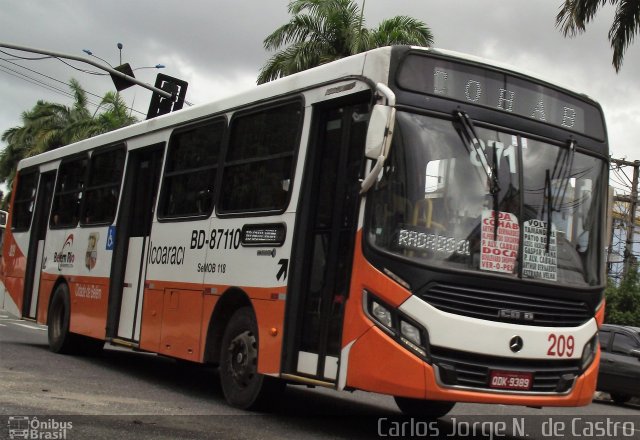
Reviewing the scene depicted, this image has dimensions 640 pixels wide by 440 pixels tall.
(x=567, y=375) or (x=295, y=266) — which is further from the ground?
(x=295, y=266)

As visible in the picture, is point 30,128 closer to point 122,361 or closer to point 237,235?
A: point 122,361

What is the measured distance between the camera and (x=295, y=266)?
329 inches

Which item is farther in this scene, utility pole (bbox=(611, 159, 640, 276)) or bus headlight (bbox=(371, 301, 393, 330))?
utility pole (bbox=(611, 159, 640, 276))

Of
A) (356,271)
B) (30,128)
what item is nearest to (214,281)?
(356,271)

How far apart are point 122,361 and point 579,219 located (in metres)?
8.38

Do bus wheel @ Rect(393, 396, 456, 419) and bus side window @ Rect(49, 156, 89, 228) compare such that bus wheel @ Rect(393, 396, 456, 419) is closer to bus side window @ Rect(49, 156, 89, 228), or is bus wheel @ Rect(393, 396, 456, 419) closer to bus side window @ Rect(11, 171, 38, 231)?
bus side window @ Rect(49, 156, 89, 228)

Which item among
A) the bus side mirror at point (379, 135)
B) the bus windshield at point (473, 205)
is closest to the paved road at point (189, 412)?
the bus windshield at point (473, 205)

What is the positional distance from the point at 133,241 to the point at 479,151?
5861mm

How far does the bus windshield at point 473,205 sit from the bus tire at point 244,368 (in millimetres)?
2106

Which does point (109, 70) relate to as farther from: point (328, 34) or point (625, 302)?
point (625, 302)

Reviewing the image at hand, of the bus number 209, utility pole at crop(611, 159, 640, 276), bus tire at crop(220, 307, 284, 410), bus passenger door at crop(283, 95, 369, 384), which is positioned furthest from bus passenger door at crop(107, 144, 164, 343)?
utility pole at crop(611, 159, 640, 276)

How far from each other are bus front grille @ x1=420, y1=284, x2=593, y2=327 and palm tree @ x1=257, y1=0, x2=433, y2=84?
59.2 feet

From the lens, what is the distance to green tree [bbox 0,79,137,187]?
45.0 m

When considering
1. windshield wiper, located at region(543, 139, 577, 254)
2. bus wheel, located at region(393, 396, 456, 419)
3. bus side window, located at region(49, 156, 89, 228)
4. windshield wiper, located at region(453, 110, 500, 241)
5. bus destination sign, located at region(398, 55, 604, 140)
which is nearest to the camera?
windshield wiper, located at region(453, 110, 500, 241)
